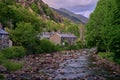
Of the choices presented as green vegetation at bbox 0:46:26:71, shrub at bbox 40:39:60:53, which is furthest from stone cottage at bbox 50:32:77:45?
green vegetation at bbox 0:46:26:71

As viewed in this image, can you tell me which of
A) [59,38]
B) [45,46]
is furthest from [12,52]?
[59,38]

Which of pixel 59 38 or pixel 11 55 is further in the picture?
pixel 59 38

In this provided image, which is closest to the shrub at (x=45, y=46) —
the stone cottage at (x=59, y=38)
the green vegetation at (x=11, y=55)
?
the green vegetation at (x=11, y=55)

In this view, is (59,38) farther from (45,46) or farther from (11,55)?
(11,55)

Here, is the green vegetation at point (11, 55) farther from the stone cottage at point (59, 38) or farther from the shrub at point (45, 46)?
the stone cottage at point (59, 38)

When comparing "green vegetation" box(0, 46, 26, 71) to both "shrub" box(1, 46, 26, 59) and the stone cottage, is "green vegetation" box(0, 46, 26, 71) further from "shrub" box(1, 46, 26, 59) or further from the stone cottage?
the stone cottage

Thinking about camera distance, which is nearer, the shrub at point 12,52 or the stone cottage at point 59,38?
the shrub at point 12,52

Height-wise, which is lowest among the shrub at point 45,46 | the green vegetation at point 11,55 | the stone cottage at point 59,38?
the green vegetation at point 11,55

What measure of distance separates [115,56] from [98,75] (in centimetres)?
1271

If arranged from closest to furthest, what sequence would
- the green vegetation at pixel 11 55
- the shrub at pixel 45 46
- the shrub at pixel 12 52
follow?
the green vegetation at pixel 11 55 < the shrub at pixel 12 52 < the shrub at pixel 45 46

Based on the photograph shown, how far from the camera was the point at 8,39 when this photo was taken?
104 metres

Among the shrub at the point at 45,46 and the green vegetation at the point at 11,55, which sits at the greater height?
the shrub at the point at 45,46

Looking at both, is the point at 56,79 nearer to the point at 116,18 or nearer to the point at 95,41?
the point at 116,18

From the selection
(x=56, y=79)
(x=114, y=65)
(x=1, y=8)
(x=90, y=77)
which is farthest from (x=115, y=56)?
(x=1, y=8)
